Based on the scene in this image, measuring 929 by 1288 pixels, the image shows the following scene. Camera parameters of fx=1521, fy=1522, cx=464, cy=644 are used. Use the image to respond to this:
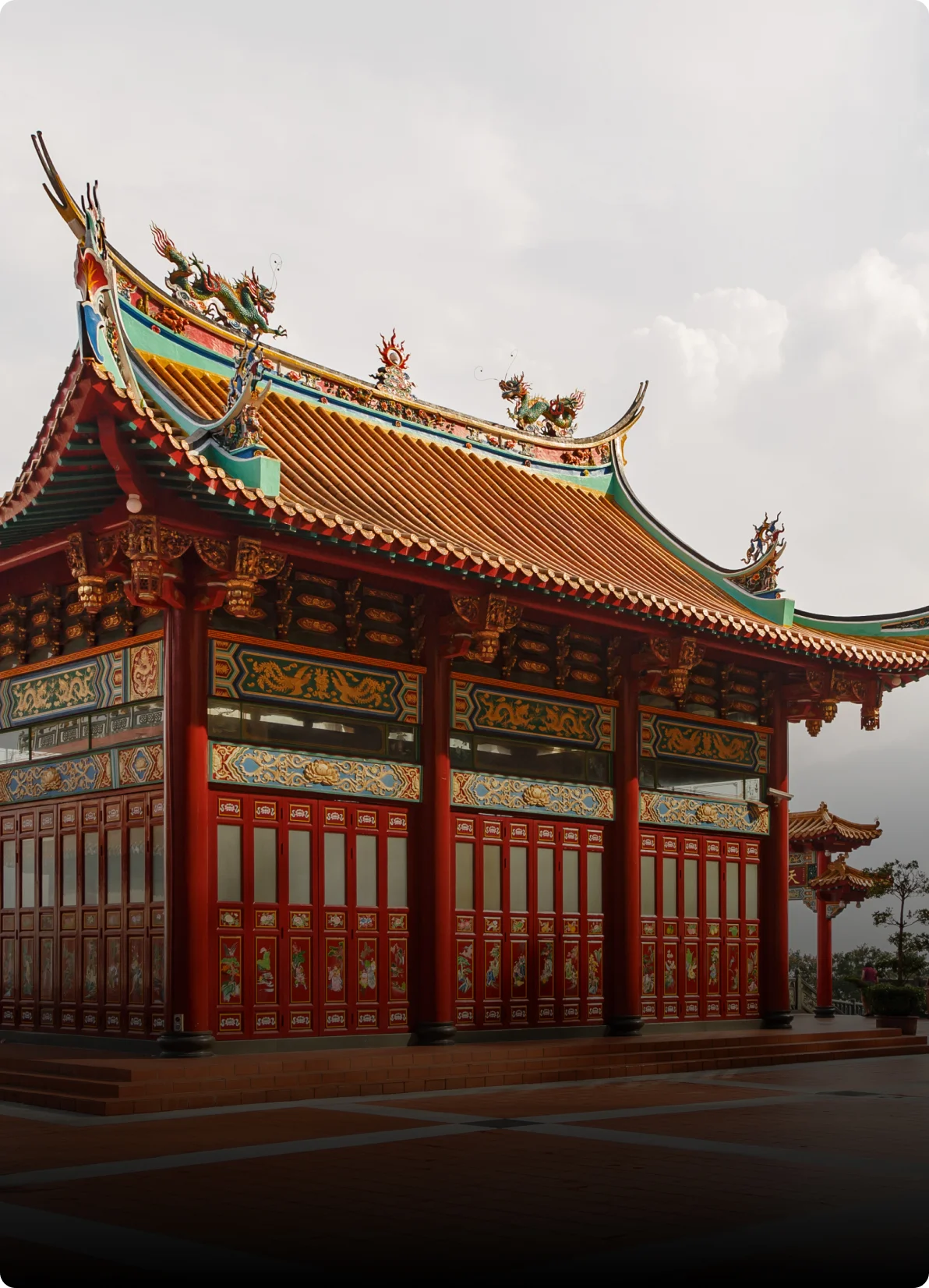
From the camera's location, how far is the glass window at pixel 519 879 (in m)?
18.0

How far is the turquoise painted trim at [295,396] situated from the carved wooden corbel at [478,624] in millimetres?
3533

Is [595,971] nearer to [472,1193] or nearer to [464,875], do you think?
[464,875]

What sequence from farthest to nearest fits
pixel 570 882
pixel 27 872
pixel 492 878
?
pixel 570 882 → pixel 492 878 → pixel 27 872

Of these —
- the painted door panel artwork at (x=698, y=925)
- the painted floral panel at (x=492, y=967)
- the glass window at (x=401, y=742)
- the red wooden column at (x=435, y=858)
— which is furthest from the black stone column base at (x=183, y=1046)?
the painted door panel artwork at (x=698, y=925)

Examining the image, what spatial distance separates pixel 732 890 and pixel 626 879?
103 inches

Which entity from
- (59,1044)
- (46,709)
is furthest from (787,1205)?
(46,709)

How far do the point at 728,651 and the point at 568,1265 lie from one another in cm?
1364

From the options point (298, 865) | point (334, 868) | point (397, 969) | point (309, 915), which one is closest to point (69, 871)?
point (298, 865)

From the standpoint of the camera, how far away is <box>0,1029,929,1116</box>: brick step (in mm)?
12867

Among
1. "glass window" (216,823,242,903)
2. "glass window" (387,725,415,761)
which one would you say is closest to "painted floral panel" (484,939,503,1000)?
"glass window" (387,725,415,761)

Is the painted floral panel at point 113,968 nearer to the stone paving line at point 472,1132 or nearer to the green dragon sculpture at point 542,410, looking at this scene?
the stone paving line at point 472,1132

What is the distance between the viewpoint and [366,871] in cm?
1650

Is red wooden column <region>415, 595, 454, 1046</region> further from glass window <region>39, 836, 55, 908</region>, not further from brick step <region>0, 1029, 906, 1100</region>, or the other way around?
glass window <region>39, 836, 55, 908</region>

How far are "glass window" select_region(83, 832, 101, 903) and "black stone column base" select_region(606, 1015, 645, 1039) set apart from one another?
6662 mm
